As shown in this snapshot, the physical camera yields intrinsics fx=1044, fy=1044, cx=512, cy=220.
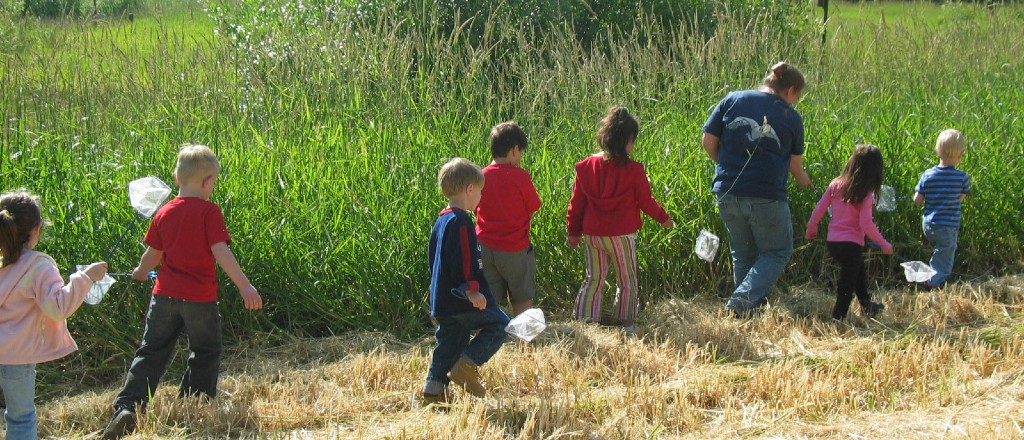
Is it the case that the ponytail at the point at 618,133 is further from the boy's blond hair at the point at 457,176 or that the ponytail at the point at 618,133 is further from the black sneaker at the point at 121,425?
the black sneaker at the point at 121,425

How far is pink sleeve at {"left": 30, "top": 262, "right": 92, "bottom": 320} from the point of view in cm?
365

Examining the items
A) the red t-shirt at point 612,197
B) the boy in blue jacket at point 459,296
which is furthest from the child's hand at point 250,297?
the red t-shirt at point 612,197

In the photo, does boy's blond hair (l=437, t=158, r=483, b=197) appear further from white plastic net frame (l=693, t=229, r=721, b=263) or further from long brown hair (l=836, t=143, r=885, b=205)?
long brown hair (l=836, t=143, r=885, b=205)

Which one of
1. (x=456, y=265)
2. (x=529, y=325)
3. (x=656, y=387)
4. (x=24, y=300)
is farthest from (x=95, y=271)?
(x=656, y=387)

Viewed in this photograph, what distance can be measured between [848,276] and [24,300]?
4.13 metres

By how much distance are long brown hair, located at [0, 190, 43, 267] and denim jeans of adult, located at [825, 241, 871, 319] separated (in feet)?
13.4

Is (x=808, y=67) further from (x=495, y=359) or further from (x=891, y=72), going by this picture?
(x=495, y=359)

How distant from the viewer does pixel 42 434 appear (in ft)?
14.5

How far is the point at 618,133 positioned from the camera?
548 cm

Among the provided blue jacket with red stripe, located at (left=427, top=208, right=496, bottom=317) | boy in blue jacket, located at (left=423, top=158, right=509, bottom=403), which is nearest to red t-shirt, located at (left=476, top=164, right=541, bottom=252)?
boy in blue jacket, located at (left=423, top=158, right=509, bottom=403)

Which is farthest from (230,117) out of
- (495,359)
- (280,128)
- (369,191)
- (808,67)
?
(808,67)

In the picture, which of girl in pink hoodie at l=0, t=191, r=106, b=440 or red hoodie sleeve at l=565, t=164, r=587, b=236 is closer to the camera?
girl in pink hoodie at l=0, t=191, r=106, b=440

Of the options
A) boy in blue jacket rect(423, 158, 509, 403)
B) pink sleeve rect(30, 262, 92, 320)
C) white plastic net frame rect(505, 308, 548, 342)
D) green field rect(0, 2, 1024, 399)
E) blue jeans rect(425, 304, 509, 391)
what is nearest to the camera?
pink sleeve rect(30, 262, 92, 320)

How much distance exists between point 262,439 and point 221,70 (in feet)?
11.3
